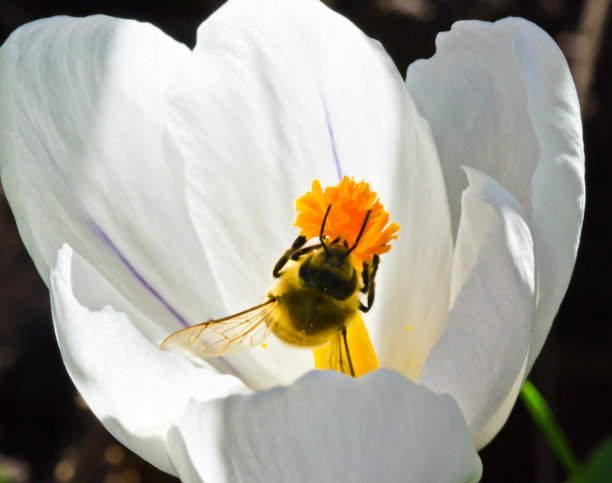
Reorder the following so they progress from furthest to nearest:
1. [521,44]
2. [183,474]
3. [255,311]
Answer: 1. [255,311]
2. [521,44]
3. [183,474]

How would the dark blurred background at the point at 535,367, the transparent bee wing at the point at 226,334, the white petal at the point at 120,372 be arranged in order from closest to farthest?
the white petal at the point at 120,372 → the transparent bee wing at the point at 226,334 → the dark blurred background at the point at 535,367

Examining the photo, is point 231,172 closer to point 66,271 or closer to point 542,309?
point 66,271

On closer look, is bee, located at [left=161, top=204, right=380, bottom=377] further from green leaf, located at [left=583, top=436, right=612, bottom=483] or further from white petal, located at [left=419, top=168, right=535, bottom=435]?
green leaf, located at [left=583, top=436, right=612, bottom=483]

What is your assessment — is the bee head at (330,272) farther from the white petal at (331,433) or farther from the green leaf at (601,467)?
the green leaf at (601,467)

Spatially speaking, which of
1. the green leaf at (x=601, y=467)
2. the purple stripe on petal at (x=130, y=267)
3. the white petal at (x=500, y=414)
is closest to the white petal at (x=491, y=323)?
the white petal at (x=500, y=414)

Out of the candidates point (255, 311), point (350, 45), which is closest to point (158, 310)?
point (255, 311)

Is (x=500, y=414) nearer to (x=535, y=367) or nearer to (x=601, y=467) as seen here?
(x=601, y=467)
